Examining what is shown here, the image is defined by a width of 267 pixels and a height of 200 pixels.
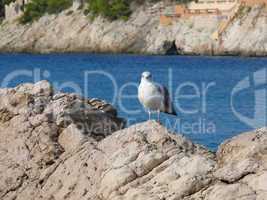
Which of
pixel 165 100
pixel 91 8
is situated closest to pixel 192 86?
pixel 165 100

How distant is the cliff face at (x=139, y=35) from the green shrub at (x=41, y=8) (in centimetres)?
90

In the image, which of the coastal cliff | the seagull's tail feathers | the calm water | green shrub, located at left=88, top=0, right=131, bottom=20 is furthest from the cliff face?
the coastal cliff

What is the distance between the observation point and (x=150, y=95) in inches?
521

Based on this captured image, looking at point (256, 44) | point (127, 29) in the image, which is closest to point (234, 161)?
point (256, 44)

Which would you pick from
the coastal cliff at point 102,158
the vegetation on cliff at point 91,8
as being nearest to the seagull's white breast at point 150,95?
the coastal cliff at point 102,158

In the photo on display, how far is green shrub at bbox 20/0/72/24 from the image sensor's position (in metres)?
105

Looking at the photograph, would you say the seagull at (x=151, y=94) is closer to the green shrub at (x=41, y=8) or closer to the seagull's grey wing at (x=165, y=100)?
the seagull's grey wing at (x=165, y=100)

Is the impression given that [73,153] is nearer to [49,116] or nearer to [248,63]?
[49,116]

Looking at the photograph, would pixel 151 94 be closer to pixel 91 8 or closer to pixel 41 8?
pixel 91 8

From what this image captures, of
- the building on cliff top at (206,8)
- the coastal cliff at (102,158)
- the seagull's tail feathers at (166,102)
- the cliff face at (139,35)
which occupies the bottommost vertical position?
the cliff face at (139,35)

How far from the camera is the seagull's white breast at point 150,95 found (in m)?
13.2

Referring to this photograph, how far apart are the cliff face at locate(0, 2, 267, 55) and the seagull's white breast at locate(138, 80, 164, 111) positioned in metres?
64.6

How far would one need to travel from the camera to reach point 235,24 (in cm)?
7925

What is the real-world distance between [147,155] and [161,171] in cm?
35
